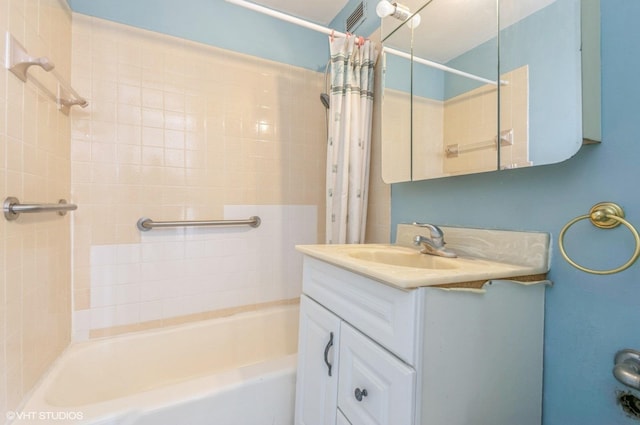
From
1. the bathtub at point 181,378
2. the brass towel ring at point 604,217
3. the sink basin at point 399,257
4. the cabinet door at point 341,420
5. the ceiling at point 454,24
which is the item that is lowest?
the bathtub at point 181,378

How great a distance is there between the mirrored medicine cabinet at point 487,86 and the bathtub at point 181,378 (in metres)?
1.06

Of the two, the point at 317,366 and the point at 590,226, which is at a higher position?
the point at 590,226

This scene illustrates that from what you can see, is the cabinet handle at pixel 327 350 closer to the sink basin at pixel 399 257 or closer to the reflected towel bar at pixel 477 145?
the sink basin at pixel 399 257

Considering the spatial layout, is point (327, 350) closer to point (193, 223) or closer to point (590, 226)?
point (590, 226)

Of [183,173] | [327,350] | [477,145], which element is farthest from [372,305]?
[183,173]

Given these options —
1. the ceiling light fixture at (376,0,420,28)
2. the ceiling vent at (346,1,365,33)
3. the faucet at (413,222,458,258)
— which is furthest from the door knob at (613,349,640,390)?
the ceiling vent at (346,1,365,33)

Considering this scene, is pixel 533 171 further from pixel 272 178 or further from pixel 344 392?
pixel 272 178

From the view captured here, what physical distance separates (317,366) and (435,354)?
0.47 metres

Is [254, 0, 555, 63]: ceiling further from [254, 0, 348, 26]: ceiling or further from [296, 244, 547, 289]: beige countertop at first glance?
[296, 244, 547, 289]: beige countertop

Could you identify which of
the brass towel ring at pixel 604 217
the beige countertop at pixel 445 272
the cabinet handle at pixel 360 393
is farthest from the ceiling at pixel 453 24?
the cabinet handle at pixel 360 393

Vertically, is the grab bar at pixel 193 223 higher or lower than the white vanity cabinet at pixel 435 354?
higher

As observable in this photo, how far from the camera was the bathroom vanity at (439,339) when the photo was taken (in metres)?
0.64

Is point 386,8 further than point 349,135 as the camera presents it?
No

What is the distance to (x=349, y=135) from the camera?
1459 millimetres
